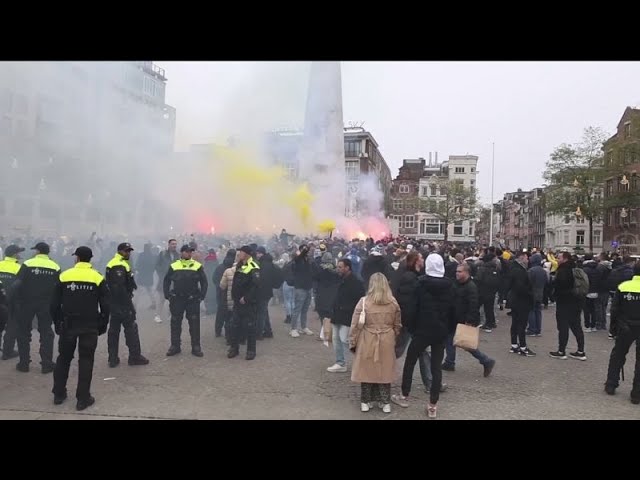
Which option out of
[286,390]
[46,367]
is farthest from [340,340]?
[46,367]

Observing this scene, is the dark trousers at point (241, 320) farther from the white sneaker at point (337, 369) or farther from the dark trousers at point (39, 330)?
the dark trousers at point (39, 330)

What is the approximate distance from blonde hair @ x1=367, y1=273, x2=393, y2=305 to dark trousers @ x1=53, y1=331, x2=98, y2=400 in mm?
3123

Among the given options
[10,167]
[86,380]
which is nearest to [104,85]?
[10,167]

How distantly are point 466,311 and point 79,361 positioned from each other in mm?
4798

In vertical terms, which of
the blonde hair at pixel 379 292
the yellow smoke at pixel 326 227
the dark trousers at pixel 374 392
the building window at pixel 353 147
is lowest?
the dark trousers at pixel 374 392

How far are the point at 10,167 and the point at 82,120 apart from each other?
3.38 meters

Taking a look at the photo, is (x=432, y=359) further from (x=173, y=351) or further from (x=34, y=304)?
(x=34, y=304)

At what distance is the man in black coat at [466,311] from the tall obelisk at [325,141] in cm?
2771

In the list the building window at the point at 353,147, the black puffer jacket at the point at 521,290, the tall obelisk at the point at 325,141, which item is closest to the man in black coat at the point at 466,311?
the black puffer jacket at the point at 521,290

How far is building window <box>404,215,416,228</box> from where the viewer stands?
6731 centimetres

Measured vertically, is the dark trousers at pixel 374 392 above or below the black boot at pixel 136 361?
above

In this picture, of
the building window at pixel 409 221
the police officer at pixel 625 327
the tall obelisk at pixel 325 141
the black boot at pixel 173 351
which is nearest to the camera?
the police officer at pixel 625 327

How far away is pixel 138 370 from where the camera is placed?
6.79 m

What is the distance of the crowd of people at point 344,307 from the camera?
17.2 feet
